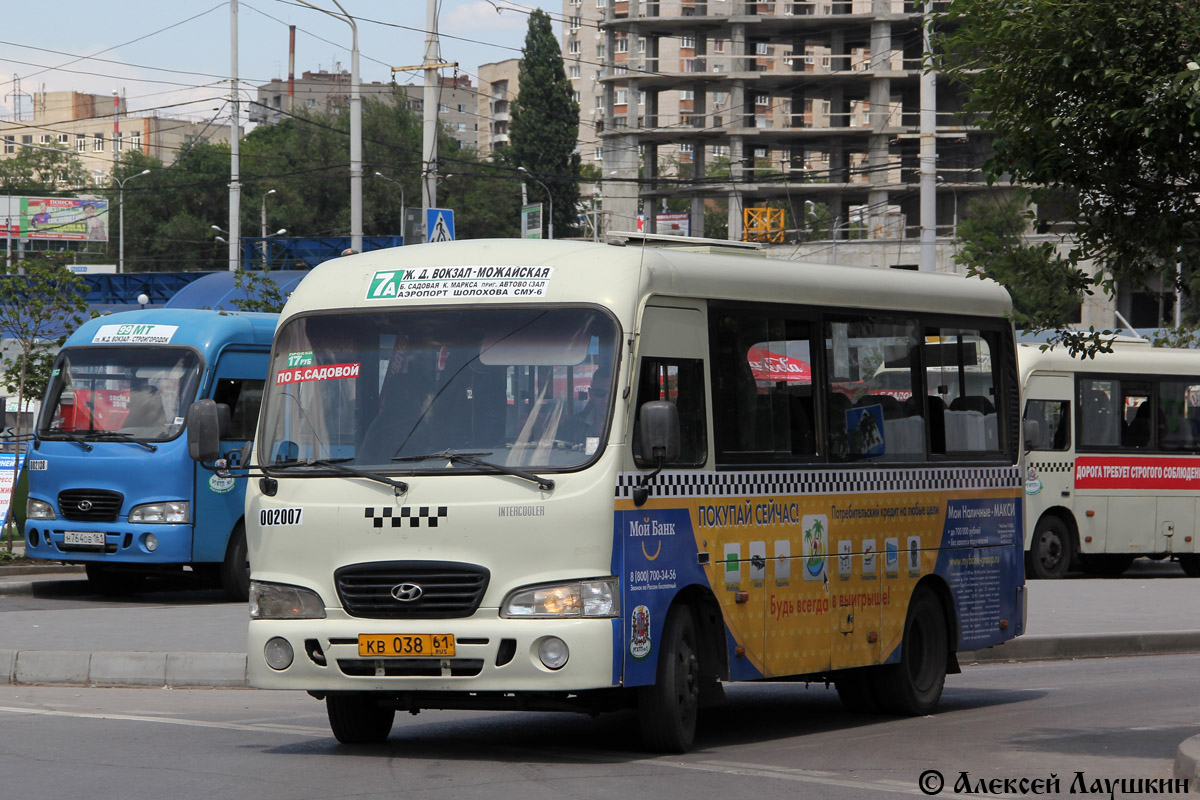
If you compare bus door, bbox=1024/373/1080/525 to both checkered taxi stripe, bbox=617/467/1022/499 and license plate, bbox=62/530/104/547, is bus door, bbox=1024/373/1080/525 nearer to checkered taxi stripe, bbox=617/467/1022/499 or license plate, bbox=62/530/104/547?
checkered taxi stripe, bbox=617/467/1022/499

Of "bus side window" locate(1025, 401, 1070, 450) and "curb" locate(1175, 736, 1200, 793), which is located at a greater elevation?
"bus side window" locate(1025, 401, 1070, 450)

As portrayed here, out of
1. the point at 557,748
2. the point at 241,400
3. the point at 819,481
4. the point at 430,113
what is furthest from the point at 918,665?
the point at 430,113

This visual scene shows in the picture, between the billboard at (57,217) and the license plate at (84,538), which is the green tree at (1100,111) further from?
the billboard at (57,217)

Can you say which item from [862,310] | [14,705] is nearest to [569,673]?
[862,310]

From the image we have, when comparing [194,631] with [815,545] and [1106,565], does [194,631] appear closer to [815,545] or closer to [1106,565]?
[815,545]

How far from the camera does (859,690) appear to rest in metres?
11.4

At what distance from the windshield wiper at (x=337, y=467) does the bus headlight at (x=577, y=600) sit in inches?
35.9

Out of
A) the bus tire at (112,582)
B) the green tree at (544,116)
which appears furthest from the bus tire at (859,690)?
the green tree at (544,116)

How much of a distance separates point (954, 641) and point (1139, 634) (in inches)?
198

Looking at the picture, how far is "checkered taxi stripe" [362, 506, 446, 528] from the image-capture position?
8.55 m

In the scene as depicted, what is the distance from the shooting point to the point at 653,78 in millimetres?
93500

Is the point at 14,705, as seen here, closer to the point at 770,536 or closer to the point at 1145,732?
the point at 770,536

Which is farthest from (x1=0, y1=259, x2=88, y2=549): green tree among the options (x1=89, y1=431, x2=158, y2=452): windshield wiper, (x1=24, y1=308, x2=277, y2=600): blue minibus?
(x1=89, y1=431, x2=158, y2=452): windshield wiper

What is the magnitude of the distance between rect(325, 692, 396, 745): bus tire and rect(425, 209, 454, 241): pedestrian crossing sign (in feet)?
43.1
